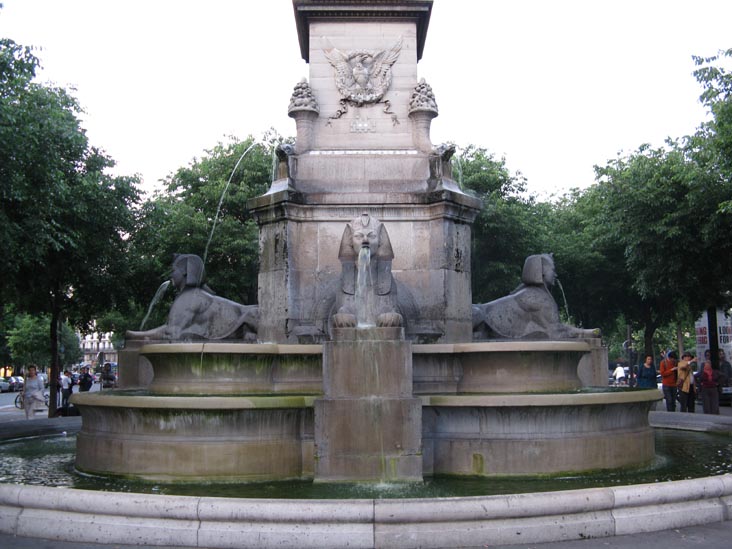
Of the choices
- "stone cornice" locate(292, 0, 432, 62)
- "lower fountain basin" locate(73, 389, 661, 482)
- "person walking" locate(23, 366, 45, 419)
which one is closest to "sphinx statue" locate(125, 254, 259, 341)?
"lower fountain basin" locate(73, 389, 661, 482)

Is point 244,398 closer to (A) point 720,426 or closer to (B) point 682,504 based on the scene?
(B) point 682,504

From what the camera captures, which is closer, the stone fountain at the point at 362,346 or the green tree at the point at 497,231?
the stone fountain at the point at 362,346

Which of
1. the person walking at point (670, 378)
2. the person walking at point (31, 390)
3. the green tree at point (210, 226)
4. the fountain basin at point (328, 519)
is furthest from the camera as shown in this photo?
the green tree at point (210, 226)

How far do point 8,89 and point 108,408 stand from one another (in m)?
11.3

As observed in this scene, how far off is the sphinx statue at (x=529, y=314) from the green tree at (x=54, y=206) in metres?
10.9

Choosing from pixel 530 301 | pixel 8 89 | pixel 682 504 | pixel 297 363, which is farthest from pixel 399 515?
pixel 8 89

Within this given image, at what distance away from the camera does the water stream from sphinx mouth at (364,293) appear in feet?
32.3

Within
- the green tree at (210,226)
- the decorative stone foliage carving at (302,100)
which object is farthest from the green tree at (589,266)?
the decorative stone foliage carving at (302,100)

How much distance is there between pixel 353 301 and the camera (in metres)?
10.3

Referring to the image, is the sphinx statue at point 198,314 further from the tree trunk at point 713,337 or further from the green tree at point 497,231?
the tree trunk at point 713,337

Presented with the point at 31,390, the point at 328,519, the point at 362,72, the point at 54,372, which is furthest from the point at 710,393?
the point at 54,372

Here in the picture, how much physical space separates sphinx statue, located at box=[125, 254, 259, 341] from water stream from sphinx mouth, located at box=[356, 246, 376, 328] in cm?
307

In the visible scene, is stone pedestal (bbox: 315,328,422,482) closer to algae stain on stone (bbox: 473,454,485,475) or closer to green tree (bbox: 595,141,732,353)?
algae stain on stone (bbox: 473,454,485,475)

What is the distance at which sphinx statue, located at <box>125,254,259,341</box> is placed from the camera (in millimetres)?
12680
